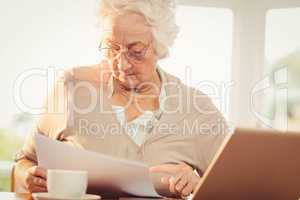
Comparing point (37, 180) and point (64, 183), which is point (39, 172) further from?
point (64, 183)

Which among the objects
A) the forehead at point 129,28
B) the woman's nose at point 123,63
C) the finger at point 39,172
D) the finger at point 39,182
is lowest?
the finger at point 39,182

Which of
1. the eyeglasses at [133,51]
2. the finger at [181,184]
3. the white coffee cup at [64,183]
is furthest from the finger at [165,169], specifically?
the white coffee cup at [64,183]

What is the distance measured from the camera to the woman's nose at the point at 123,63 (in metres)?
2.46

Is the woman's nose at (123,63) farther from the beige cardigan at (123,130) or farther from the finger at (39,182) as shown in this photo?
the finger at (39,182)

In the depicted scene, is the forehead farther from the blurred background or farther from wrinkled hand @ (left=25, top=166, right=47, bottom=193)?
wrinkled hand @ (left=25, top=166, right=47, bottom=193)

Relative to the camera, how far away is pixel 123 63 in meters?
2.47

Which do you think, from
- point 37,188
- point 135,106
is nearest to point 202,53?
point 135,106

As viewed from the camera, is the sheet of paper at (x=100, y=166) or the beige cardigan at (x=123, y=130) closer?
the sheet of paper at (x=100, y=166)

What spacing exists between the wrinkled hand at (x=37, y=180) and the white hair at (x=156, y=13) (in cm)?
101

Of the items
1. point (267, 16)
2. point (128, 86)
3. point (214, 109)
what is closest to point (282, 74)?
point (267, 16)

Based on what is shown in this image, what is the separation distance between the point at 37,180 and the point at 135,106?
853 millimetres

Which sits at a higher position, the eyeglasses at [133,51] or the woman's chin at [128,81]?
the eyeglasses at [133,51]

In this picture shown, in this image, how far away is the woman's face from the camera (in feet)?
8.07

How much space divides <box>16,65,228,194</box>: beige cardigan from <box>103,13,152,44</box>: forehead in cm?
→ 17
